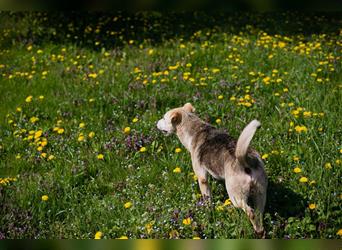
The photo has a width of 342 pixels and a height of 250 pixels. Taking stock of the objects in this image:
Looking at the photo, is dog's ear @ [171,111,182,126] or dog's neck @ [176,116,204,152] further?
dog's ear @ [171,111,182,126]

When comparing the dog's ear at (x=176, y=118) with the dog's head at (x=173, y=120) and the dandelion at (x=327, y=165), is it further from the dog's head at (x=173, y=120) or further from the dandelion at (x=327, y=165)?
the dandelion at (x=327, y=165)

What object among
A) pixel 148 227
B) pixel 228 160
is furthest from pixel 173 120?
pixel 148 227

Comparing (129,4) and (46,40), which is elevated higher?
(129,4)

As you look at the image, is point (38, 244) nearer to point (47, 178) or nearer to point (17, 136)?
point (47, 178)

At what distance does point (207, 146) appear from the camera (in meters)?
3.84

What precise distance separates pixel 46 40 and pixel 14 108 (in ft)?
11.2

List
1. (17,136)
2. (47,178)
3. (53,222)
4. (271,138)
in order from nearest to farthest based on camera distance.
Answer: (53,222) < (47,178) < (271,138) < (17,136)

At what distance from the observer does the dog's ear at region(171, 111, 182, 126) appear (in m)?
4.32

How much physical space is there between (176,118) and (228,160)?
43.4 inches

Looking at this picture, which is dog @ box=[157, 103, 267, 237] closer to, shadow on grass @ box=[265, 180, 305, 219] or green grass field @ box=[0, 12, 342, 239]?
green grass field @ box=[0, 12, 342, 239]

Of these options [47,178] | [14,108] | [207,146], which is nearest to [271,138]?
[207,146]

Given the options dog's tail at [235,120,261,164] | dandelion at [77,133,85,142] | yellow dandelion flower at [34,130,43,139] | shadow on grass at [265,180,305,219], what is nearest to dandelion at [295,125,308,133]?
shadow on grass at [265,180,305,219]

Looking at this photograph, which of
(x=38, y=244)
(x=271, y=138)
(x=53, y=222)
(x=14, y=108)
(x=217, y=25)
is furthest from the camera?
(x=217, y=25)

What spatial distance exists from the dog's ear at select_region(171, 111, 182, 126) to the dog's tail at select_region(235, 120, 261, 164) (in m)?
1.40
